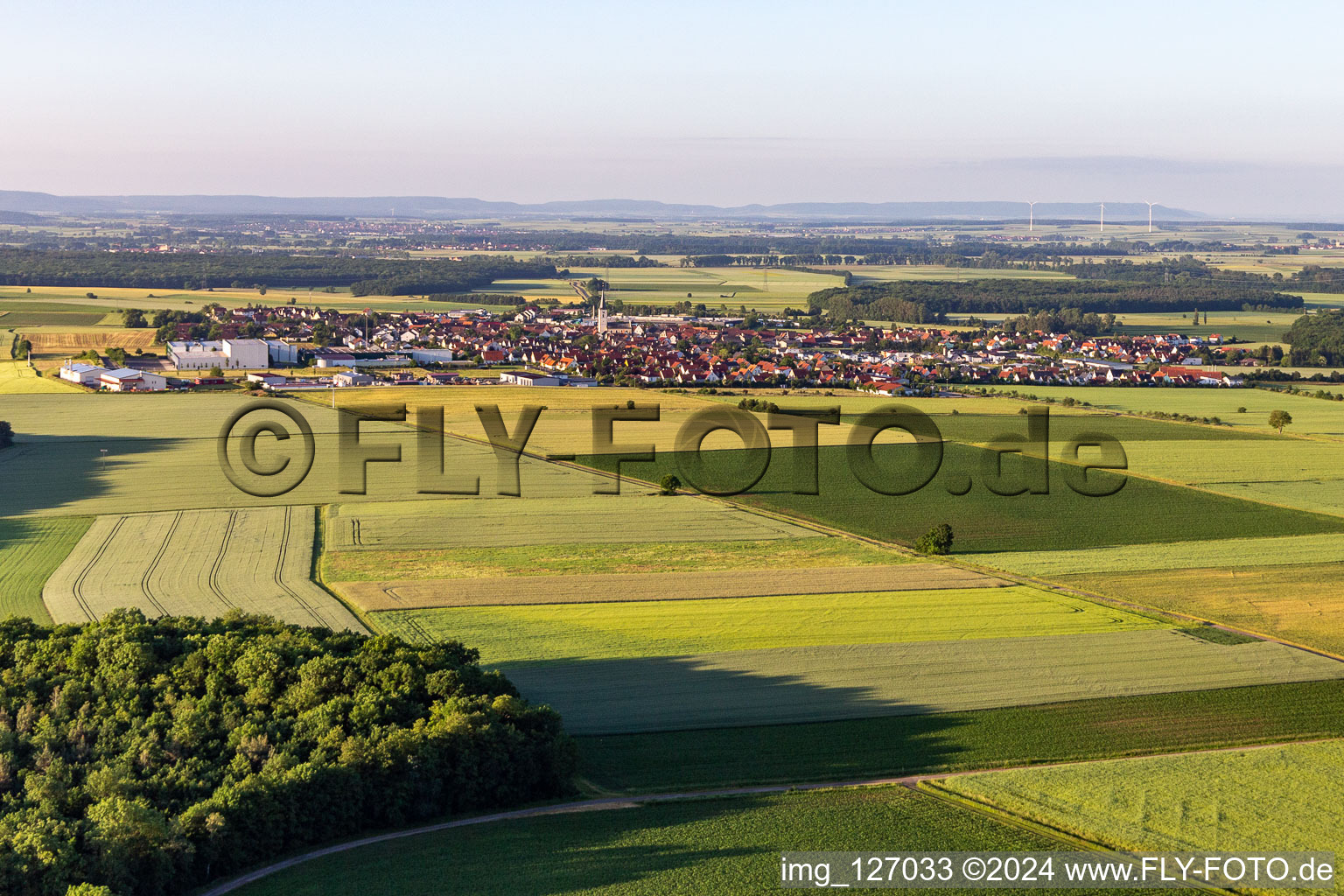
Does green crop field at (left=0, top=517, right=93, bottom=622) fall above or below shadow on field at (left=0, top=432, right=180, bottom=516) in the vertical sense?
below

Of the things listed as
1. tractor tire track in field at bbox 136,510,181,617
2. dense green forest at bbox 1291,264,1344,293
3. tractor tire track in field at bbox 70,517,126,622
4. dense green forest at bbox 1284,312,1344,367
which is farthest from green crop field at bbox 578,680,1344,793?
dense green forest at bbox 1291,264,1344,293

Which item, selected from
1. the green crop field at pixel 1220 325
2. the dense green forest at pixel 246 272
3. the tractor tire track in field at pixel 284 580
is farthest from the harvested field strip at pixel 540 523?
the dense green forest at pixel 246 272

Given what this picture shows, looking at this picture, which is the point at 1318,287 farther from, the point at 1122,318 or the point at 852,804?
the point at 852,804

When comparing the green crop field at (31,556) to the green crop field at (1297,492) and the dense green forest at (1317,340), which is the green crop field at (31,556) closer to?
the green crop field at (1297,492)

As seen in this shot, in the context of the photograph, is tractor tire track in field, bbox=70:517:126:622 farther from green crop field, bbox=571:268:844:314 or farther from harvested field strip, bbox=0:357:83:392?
green crop field, bbox=571:268:844:314

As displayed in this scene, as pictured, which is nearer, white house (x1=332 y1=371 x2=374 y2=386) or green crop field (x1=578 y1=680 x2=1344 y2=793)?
green crop field (x1=578 y1=680 x2=1344 y2=793)

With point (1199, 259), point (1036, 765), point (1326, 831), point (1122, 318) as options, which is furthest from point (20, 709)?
point (1199, 259)

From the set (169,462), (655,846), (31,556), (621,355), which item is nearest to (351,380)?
(621,355)

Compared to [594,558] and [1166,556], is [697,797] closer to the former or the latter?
[594,558]
